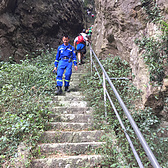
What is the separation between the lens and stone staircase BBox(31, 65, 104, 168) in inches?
77.1

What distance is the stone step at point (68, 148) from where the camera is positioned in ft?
7.19

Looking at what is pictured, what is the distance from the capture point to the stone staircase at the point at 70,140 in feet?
6.43

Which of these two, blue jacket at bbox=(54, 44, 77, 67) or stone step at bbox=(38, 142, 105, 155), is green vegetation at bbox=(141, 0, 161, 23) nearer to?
blue jacket at bbox=(54, 44, 77, 67)

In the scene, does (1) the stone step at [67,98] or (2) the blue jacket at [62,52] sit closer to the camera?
(1) the stone step at [67,98]

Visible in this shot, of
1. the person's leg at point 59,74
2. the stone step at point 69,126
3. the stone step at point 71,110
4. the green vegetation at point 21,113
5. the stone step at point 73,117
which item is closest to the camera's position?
the green vegetation at point 21,113

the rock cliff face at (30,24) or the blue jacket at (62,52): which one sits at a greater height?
the rock cliff face at (30,24)

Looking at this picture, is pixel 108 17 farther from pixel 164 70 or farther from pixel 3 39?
pixel 3 39

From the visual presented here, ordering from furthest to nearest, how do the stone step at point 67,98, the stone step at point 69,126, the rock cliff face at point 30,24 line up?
the rock cliff face at point 30,24 < the stone step at point 67,98 < the stone step at point 69,126

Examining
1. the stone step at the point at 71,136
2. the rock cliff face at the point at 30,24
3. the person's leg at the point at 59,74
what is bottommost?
the stone step at the point at 71,136

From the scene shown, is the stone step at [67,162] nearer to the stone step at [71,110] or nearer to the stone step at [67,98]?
the stone step at [71,110]

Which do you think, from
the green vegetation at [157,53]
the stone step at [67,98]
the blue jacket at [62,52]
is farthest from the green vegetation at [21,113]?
the green vegetation at [157,53]

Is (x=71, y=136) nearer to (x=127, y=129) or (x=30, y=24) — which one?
(x=127, y=129)

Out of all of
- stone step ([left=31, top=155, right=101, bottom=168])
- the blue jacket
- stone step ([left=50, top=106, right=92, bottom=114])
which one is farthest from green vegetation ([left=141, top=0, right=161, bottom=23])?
stone step ([left=31, top=155, right=101, bottom=168])

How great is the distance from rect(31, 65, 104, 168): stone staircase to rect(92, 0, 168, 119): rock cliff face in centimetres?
118
